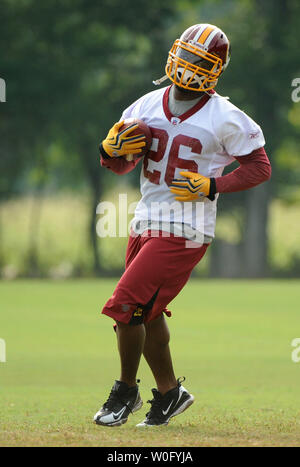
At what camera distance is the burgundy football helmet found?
5523mm

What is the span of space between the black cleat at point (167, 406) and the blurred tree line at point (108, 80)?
2049 cm

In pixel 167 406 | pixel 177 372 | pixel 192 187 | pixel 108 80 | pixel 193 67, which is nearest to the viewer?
pixel 192 187

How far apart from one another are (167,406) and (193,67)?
2.15m

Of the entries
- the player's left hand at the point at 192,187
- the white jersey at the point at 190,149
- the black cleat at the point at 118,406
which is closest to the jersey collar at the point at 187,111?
the white jersey at the point at 190,149

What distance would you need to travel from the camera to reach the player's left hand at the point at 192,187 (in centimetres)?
543

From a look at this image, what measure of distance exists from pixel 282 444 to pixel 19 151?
23313 mm

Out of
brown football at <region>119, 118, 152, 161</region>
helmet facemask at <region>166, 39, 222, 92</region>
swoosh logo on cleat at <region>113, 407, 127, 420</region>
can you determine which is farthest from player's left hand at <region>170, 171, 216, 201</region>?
swoosh logo on cleat at <region>113, 407, 127, 420</region>

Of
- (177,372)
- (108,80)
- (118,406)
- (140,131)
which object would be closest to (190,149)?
(140,131)

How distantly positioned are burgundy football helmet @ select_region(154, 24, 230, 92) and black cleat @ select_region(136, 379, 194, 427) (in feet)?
6.39

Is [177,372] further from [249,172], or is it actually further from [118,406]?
[249,172]

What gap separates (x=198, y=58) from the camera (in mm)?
5559

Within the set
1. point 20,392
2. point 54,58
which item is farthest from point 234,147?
point 54,58

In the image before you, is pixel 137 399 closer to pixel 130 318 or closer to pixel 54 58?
pixel 130 318

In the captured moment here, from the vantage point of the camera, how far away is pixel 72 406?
656cm
